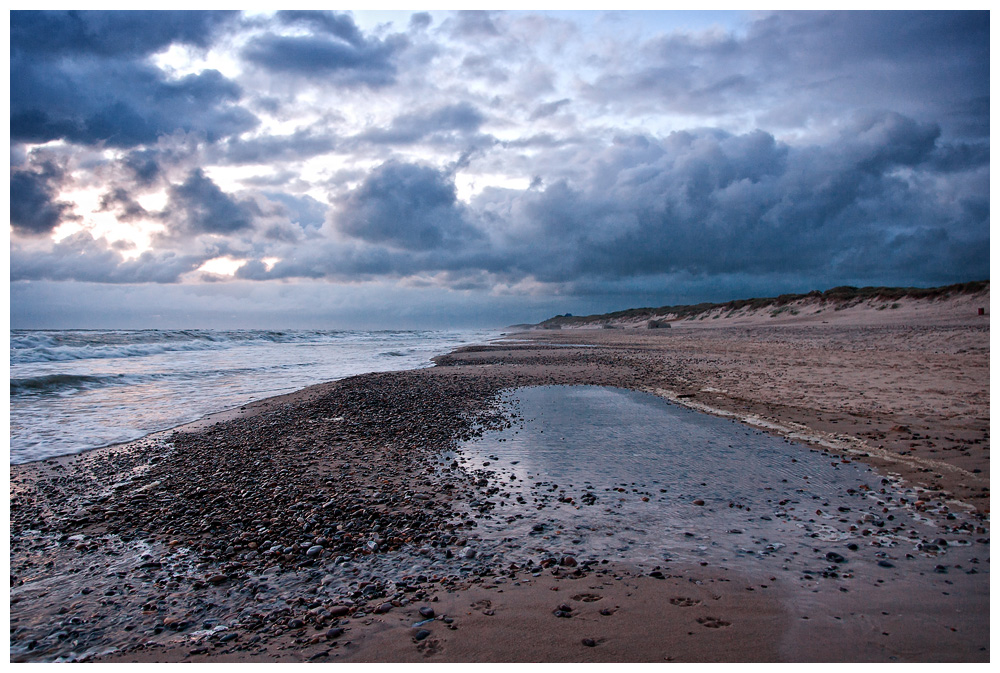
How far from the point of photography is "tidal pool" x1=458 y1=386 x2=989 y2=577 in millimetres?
4938

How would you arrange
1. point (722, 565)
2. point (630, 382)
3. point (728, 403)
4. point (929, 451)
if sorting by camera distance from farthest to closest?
point (630, 382)
point (728, 403)
point (929, 451)
point (722, 565)

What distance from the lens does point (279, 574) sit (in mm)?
4715

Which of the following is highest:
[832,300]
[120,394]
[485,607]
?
[832,300]

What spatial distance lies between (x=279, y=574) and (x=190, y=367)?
1031 inches

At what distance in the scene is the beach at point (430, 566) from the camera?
3.57 metres

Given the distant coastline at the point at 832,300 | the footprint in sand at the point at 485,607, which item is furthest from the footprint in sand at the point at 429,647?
the distant coastline at the point at 832,300

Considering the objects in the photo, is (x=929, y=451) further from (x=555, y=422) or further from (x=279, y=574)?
(x=279, y=574)

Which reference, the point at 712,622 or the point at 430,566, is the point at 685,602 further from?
the point at 430,566

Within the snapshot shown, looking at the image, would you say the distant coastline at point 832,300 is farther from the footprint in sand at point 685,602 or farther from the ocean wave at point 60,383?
the ocean wave at point 60,383

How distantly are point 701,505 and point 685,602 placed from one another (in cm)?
250

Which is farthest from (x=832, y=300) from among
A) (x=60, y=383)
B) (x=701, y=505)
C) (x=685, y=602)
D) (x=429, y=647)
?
(x=60, y=383)

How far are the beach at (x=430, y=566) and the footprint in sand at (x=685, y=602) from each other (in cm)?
2

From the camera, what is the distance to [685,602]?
3.97m

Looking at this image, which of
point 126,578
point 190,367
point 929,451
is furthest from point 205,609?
point 190,367
